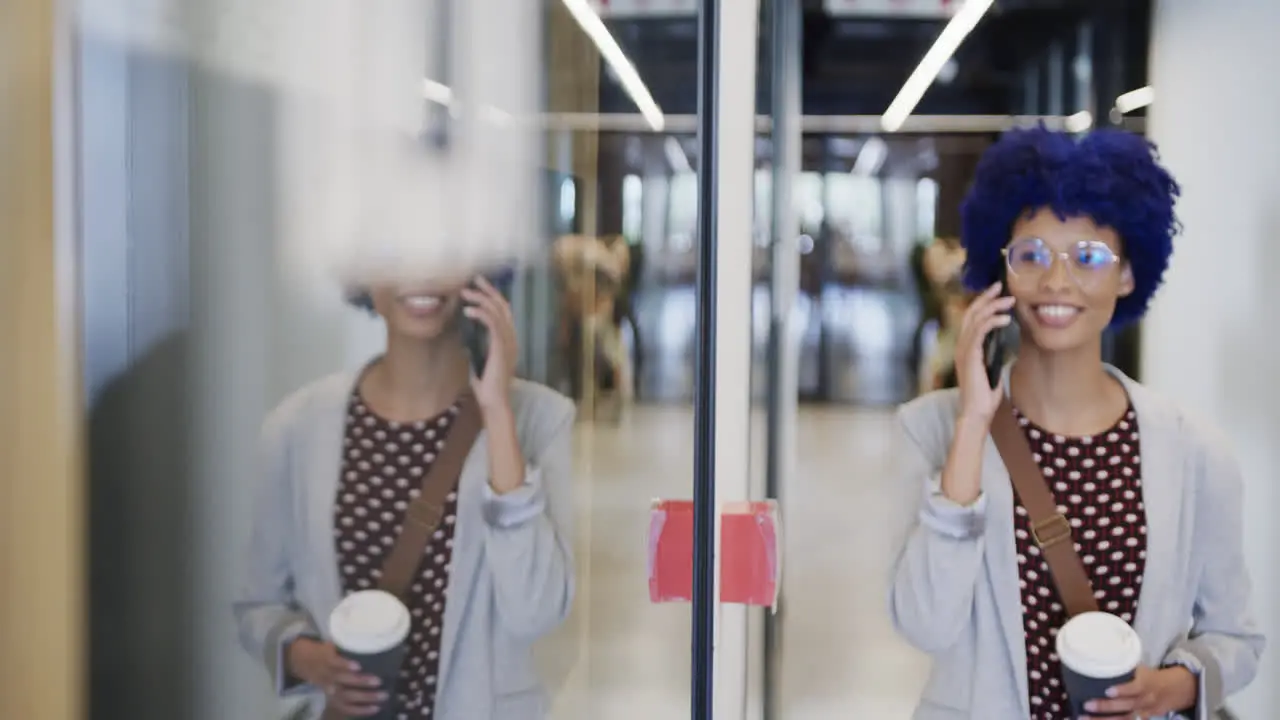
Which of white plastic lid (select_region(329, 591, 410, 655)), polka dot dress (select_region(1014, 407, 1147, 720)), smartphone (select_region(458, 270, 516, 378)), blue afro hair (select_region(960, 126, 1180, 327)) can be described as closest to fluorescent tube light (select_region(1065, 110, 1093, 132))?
blue afro hair (select_region(960, 126, 1180, 327))

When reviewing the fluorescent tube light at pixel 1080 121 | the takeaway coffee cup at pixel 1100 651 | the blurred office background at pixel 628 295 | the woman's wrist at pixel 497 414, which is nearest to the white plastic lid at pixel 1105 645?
the takeaway coffee cup at pixel 1100 651

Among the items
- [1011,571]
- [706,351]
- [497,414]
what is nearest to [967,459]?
[1011,571]

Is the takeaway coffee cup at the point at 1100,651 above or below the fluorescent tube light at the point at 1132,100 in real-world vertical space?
below

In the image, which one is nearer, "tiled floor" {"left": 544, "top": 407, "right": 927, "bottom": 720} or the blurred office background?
the blurred office background

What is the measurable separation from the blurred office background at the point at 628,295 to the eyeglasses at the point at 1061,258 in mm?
87

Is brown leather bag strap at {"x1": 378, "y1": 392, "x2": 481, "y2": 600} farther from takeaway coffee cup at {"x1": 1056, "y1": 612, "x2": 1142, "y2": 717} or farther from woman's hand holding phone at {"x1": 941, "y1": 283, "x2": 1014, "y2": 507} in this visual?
takeaway coffee cup at {"x1": 1056, "y1": 612, "x2": 1142, "y2": 717}

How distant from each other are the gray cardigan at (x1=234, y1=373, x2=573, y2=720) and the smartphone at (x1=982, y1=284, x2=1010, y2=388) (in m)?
0.54

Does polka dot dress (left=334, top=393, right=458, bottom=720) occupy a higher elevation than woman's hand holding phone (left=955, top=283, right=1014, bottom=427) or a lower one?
lower

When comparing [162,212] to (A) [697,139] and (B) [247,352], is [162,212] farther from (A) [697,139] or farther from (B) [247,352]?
(A) [697,139]

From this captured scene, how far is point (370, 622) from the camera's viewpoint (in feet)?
4.74

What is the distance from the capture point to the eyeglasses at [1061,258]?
138 centimetres

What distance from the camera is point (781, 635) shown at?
1.55 m

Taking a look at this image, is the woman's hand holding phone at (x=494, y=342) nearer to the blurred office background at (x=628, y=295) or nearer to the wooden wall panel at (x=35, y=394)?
the blurred office background at (x=628, y=295)

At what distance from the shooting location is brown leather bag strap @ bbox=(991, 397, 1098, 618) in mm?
1417
